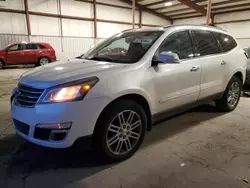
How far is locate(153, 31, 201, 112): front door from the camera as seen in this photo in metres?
2.50

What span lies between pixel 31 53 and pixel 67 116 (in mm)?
10927

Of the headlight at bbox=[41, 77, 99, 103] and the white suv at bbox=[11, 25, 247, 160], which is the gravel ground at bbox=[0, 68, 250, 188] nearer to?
the white suv at bbox=[11, 25, 247, 160]

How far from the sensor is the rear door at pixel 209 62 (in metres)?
3.04

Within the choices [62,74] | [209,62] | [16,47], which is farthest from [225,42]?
[16,47]

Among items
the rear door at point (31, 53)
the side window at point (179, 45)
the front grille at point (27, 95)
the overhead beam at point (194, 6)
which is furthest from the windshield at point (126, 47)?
the overhead beam at point (194, 6)

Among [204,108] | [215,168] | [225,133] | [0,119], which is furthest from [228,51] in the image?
[0,119]

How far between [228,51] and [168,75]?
5.44ft

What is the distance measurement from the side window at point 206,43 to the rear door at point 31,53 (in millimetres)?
10428

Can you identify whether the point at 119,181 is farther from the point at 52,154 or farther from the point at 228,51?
the point at 228,51

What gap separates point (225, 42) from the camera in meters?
3.58

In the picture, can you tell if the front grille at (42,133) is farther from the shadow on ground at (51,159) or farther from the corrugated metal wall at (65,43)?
the corrugated metal wall at (65,43)

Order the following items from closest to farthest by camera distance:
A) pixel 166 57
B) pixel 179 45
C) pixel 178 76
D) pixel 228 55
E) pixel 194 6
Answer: pixel 166 57
pixel 178 76
pixel 179 45
pixel 228 55
pixel 194 6

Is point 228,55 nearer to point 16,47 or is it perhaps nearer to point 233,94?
point 233,94

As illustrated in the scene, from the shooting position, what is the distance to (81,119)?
1.88 metres
